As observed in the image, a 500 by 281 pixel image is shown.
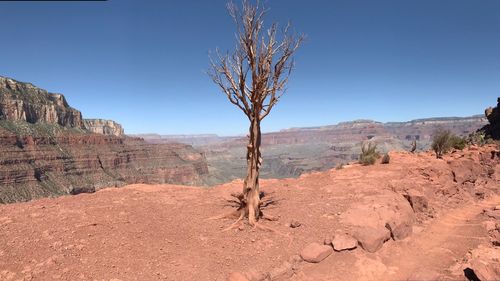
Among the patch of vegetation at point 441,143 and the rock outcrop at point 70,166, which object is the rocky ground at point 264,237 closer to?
the patch of vegetation at point 441,143

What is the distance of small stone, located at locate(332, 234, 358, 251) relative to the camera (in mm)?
9078

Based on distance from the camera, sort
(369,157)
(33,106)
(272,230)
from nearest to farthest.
Result: (272,230) < (369,157) < (33,106)

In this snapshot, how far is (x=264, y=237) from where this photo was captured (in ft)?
31.7

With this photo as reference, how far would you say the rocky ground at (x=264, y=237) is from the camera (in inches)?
297

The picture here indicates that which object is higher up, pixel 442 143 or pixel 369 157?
pixel 442 143

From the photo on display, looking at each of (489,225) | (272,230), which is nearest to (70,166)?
(272,230)

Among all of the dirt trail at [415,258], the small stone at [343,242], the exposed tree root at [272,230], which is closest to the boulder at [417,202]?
the dirt trail at [415,258]

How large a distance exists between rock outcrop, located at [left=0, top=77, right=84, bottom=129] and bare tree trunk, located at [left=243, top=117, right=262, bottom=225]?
116 m

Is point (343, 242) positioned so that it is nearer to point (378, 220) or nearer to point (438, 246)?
point (378, 220)

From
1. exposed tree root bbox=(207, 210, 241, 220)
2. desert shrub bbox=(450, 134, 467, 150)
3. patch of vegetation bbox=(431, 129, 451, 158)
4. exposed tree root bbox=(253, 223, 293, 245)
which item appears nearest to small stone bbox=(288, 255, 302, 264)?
exposed tree root bbox=(253, 223, 293, 245)

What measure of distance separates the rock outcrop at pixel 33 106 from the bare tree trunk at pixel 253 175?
11594cm

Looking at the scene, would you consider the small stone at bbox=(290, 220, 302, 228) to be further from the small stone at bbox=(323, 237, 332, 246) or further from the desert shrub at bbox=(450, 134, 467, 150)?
the desert shrub at bbox=(450, 134, 467, 150)

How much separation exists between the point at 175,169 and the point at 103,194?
15325cm

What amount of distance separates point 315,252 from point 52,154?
363ft
